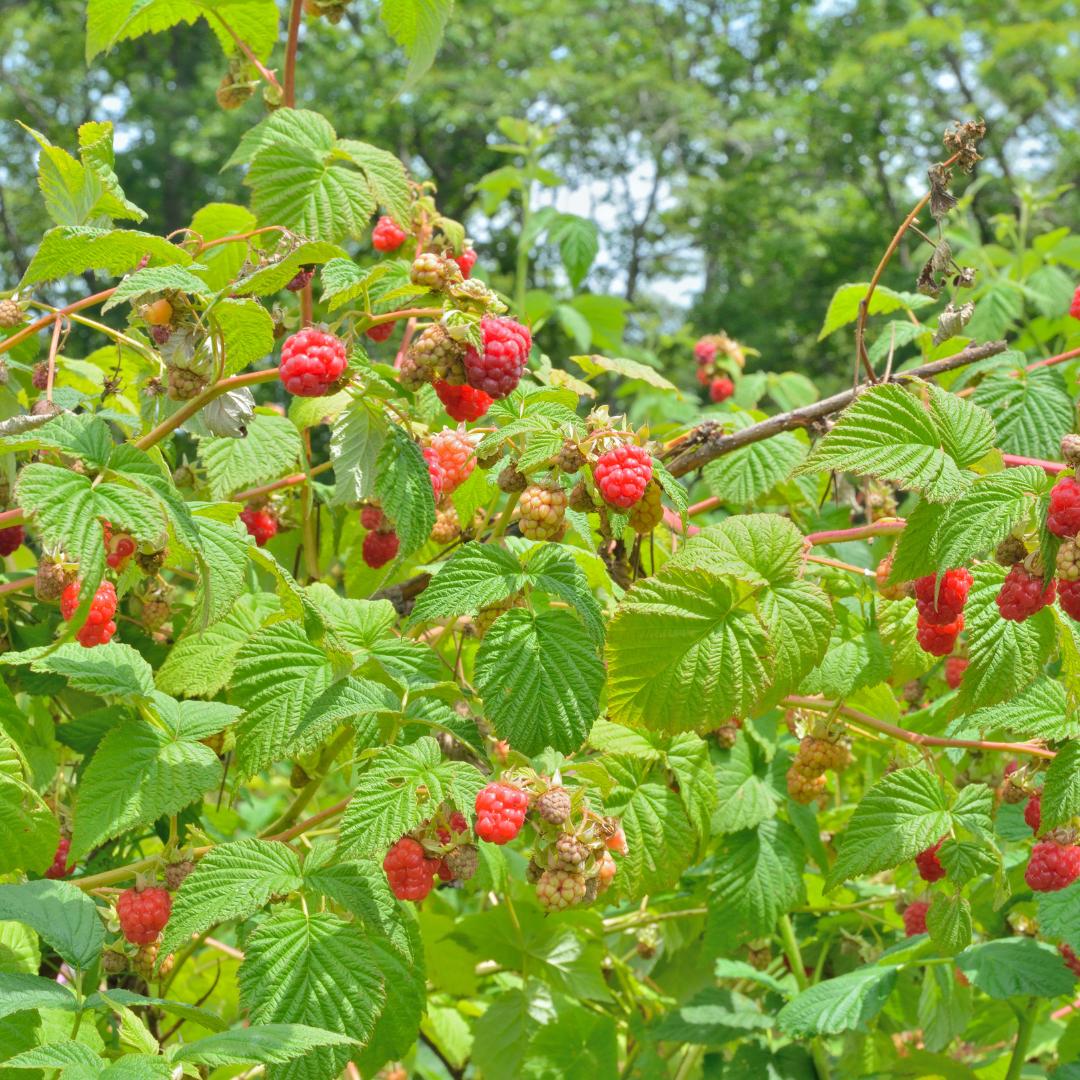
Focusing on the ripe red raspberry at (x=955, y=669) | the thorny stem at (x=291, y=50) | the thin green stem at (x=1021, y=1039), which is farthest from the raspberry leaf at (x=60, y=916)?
the thin green stem at (x=1021, y=1039)

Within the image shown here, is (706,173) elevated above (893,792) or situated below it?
above

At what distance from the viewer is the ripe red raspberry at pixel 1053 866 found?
1.25m

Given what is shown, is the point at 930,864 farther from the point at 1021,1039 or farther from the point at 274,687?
the point at 274,687

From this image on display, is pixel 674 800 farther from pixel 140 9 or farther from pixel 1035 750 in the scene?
pixel 140 9

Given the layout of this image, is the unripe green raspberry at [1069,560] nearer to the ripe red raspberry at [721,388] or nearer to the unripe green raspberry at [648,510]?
the unripe green raspberry at [648,510]

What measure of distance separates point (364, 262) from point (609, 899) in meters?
7.43

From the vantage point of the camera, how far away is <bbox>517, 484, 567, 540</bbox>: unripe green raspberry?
42.9 inches

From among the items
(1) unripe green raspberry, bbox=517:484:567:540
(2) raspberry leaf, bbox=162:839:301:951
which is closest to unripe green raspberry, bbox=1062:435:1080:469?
(1) unripe green raspberry, bbox=517:484:567:540

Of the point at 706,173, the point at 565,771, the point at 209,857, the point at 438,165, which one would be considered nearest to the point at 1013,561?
the point at 565,771

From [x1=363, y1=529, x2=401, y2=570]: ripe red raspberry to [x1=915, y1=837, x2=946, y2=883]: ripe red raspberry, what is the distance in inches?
26.7

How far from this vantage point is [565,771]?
120 centimetres

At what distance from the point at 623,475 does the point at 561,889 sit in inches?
14.2

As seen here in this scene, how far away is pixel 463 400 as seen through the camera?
1.23 m

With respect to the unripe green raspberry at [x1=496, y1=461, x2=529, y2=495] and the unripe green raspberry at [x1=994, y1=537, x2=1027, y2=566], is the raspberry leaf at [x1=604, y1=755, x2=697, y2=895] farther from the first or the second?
the unripe green raspberry at [x1=994, y1=537, x2=1027, y2=566]
